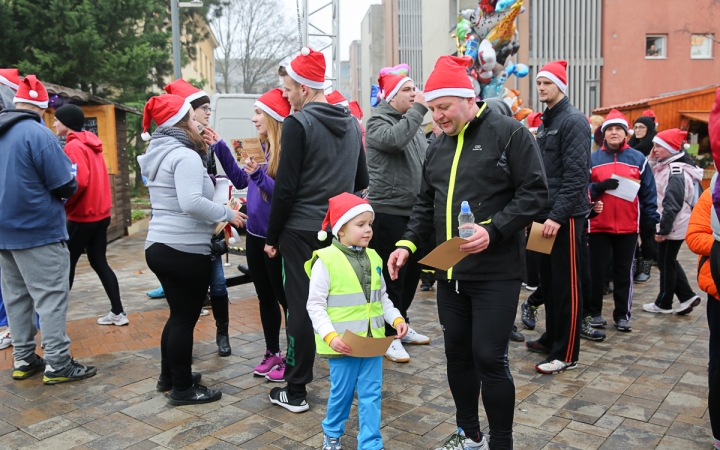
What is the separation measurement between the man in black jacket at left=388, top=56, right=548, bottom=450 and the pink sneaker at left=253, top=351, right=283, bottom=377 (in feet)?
5.44

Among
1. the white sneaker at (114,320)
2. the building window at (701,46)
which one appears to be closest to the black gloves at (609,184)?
the white sneaker at (114,320)

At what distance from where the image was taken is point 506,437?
9.34 feet

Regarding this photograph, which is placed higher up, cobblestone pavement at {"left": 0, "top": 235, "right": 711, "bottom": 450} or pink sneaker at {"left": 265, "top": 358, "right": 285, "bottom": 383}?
pink sneaker at {"left": 265, "top": 358, "right": 285, "bottom": 383}

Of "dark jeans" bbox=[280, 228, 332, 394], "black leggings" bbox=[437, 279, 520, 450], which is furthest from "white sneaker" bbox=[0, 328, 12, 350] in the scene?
"black leggings" bbox=[437, 279, 520, 450]

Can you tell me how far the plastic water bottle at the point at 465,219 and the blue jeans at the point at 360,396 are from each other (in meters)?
0.80

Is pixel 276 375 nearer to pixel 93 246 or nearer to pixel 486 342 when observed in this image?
pixel 486 342

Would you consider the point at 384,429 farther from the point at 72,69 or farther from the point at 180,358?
the point at 72,69

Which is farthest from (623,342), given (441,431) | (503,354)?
(503,354)

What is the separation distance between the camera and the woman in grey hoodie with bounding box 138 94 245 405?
12.0 feet

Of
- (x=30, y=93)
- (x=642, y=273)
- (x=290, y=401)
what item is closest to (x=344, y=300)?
(x=290, y=401)

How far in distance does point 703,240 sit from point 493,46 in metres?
5.50

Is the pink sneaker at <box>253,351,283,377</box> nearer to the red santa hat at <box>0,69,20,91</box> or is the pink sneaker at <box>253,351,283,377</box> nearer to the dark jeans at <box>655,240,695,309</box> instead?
the red santa hat at <box>0,69,20,91</box>

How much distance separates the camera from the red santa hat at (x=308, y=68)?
3.63 m

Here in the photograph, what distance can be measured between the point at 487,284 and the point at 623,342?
3.00m
